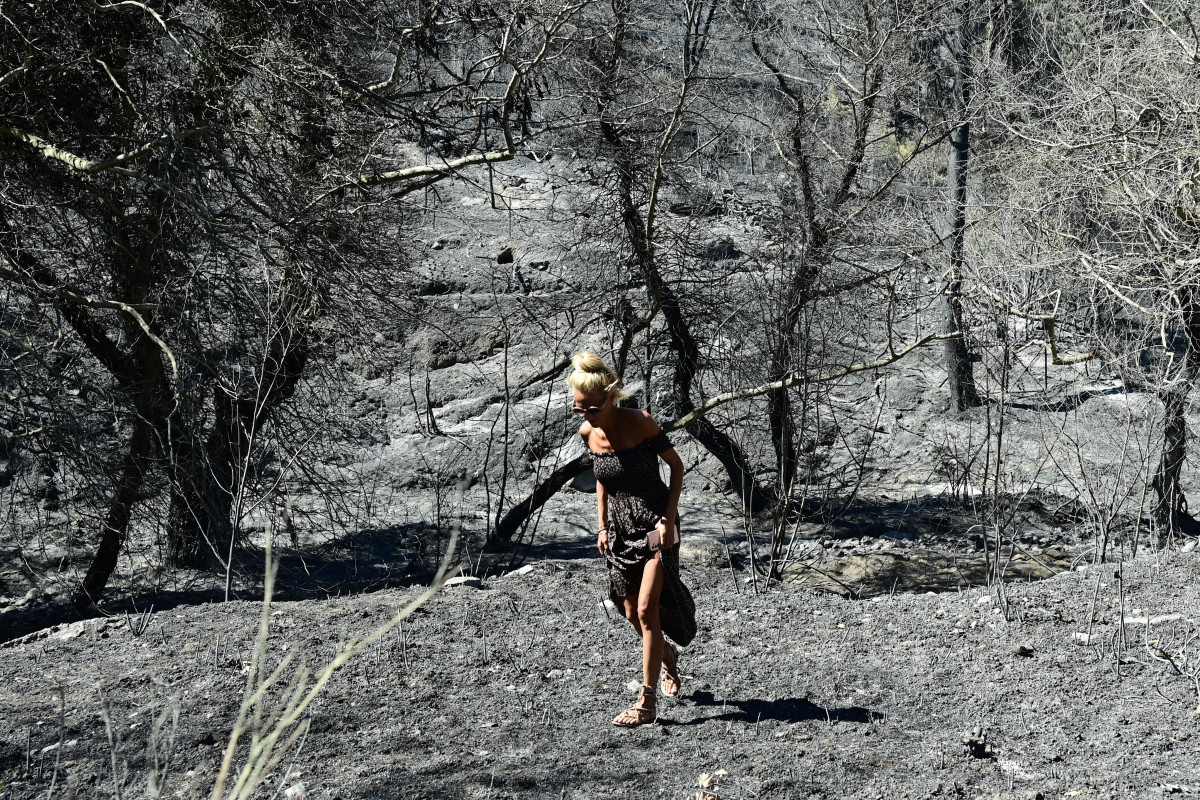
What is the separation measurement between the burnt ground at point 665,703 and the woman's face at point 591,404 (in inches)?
48.1

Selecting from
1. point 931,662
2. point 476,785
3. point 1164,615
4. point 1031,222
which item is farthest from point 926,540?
point 476,785

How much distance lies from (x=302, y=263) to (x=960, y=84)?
1162 centimetres

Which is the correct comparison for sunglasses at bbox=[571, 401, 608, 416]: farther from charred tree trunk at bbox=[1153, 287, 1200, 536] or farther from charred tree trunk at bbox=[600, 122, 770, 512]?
charred tree trunk at bbox=[1153, 287, 1200, 536]

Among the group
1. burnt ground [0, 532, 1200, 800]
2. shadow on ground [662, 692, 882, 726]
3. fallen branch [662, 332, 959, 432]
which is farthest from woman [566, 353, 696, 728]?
fallen branch [662, 332, 959, 432]

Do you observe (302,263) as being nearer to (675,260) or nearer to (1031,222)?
(675,260)

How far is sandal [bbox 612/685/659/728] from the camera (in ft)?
13.2

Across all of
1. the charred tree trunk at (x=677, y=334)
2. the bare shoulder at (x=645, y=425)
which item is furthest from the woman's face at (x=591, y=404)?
the charred tree trunk at (x=677, y=334)

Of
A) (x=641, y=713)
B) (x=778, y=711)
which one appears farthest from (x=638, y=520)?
(x=778, y=711)

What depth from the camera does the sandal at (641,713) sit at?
401 cm

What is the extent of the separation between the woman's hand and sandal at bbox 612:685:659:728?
55 centimetres

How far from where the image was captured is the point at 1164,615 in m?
5.47

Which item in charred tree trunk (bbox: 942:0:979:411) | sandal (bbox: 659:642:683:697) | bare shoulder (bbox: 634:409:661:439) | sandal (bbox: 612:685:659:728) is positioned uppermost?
charred tree trunk (bbox: 942:0:979:411)

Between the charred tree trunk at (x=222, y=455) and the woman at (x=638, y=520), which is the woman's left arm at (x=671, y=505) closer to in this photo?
the woman at (x=638, y=520)

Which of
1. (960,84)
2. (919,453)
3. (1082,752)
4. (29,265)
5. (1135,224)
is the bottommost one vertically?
(1082,752)
